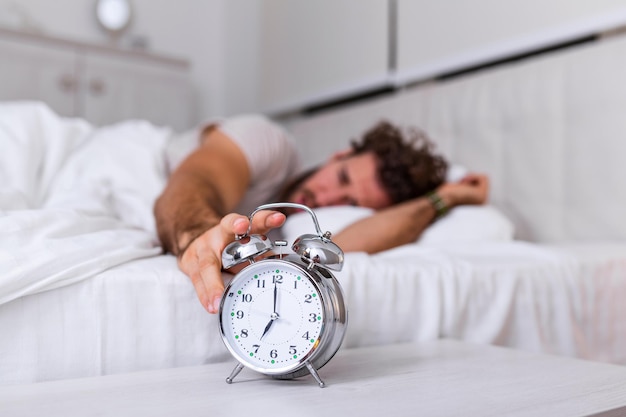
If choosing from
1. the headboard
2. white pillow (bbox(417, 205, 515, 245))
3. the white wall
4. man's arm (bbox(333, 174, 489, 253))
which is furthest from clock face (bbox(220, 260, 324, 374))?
the white wall

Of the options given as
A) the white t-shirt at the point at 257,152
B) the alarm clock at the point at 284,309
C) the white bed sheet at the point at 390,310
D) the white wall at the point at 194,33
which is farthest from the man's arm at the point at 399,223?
the white wall at the point at 194,33

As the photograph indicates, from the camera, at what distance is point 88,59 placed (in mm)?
3066

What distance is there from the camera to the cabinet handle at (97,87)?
10.1ft

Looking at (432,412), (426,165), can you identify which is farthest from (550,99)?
(432,412)

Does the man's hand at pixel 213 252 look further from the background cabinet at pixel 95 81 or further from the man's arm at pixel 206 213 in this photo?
the background cabinet at pixel 95 81

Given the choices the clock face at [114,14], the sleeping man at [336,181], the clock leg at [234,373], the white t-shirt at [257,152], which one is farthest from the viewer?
the clock face at [114,14]

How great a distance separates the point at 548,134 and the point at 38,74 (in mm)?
2208

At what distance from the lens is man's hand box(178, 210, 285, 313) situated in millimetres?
806

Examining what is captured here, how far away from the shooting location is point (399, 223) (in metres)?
1.53

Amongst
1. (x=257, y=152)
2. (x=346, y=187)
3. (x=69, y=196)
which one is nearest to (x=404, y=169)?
(x=346, y=187)

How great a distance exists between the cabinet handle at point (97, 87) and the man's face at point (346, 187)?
66.0 inches

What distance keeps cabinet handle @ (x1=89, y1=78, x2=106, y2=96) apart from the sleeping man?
1450mm

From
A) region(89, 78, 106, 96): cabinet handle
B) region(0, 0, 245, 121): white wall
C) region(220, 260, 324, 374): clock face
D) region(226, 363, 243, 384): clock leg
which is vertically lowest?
region(226, 363, 243, 384): clock leg

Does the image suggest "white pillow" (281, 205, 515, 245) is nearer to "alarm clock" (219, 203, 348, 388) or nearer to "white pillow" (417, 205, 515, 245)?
"white pillow" (417, 205, 515, 245)
